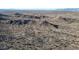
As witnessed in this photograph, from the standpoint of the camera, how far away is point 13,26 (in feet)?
13.3

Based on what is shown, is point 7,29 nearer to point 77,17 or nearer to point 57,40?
point 57,40

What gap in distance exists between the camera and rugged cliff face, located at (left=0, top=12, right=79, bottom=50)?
404cm

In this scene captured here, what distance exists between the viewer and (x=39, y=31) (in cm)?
408

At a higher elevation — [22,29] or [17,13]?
[17,13]

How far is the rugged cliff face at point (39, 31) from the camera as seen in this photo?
13.3ft
